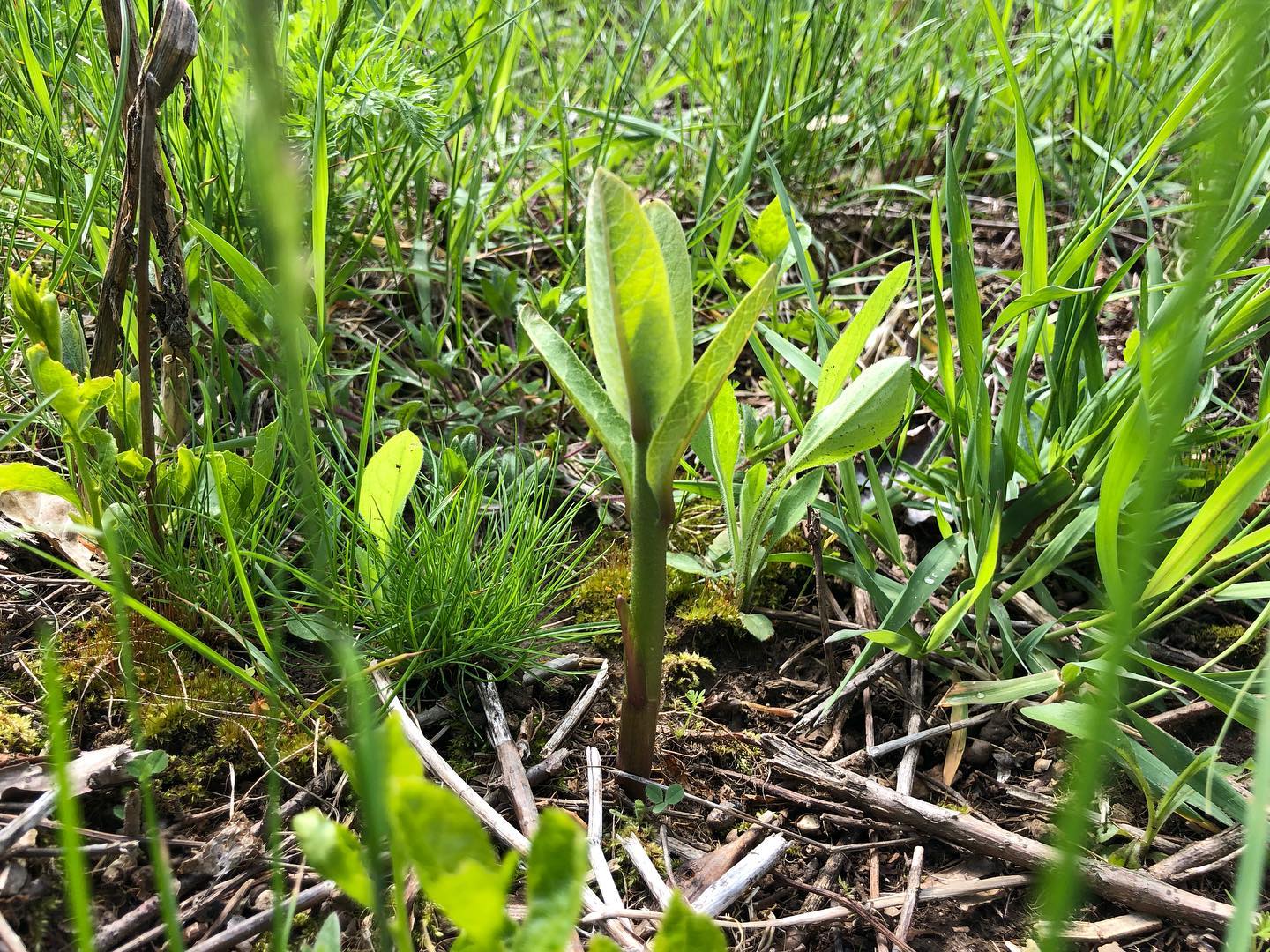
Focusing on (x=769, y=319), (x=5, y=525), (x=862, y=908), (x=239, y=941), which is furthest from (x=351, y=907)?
(x=769, y=319)

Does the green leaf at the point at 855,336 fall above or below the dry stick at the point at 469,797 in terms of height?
above

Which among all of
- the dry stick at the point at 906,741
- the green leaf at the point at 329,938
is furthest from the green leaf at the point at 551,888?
the dry stick at the point at 906,741

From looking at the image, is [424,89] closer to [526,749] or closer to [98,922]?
[526,749]

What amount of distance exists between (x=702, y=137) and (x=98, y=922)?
214 cm

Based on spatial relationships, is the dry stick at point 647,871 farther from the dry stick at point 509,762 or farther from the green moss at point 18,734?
the green moss at point 18,734

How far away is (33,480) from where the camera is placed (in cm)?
117

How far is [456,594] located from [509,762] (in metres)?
0.23

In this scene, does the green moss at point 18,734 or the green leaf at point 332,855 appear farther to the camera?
the green moss at point 18,734

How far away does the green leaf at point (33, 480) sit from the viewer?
44.9 inches

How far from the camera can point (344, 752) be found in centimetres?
69

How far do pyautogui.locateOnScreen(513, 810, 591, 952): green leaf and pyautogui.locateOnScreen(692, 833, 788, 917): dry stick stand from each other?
0.38m

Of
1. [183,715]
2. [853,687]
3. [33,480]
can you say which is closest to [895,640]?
[853,687]

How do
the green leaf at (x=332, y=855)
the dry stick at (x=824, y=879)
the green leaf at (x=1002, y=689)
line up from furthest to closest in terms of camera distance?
the green leaf at (x=1002, y=689) → the dry stick at (x=824, y=879) → the green leaf at (x=332, y=855)

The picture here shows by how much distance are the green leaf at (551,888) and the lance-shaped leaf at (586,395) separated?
1.39 ft
